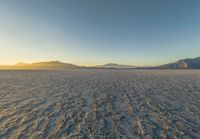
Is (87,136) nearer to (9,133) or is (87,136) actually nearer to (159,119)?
(9,133)

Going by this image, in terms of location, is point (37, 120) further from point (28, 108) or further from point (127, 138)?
point (127, 138)

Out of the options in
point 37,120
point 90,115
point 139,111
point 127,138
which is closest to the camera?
point 127,138

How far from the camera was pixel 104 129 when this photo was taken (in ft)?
17.4

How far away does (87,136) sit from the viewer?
15.8 feet

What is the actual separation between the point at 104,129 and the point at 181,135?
2.90 meters

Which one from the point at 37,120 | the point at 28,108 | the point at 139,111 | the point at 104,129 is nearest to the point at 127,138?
the point at 104,129

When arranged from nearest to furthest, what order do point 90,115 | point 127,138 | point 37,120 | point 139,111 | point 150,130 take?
point 127,138 < point 150,130 < point 37,120 < point 90,115 < point 139,111

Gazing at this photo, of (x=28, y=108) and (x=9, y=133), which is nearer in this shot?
(x=9, y=133)

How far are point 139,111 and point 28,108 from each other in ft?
21.5

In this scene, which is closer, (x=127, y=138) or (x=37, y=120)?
(x=127, y=138)

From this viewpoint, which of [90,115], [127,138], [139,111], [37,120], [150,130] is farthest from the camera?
[139,111]

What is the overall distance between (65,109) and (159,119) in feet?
16.8

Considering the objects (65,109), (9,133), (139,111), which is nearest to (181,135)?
(139,111)

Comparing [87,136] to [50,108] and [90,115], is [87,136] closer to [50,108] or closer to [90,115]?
[90,115]
